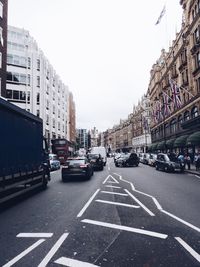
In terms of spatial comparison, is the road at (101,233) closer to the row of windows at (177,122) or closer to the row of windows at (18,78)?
the row of windows at (177,122)

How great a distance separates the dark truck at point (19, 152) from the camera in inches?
360

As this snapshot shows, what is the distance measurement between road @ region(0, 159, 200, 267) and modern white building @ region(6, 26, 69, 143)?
40.4 meters

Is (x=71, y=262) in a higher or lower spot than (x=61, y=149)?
lower

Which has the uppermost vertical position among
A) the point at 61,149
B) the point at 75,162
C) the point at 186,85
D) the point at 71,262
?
the point at 186,85

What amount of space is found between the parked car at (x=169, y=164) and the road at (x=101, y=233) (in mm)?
15056

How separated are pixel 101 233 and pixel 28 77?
154ft

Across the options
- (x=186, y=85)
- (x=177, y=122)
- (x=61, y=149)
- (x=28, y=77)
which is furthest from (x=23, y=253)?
(x=28, y=77)

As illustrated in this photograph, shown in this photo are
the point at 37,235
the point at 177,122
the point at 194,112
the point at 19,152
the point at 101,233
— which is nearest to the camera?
the point at 37,235

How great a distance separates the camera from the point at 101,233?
6.03 m

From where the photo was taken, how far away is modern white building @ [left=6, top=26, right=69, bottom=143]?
4703 centimetres

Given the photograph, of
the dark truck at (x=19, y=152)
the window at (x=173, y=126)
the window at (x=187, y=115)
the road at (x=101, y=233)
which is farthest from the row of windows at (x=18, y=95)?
the road at (x=101, y=233)

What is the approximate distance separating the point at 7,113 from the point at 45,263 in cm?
644

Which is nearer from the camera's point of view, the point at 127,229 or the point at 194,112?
the point at 127,229

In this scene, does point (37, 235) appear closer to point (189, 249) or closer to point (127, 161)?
point (189, 249)
